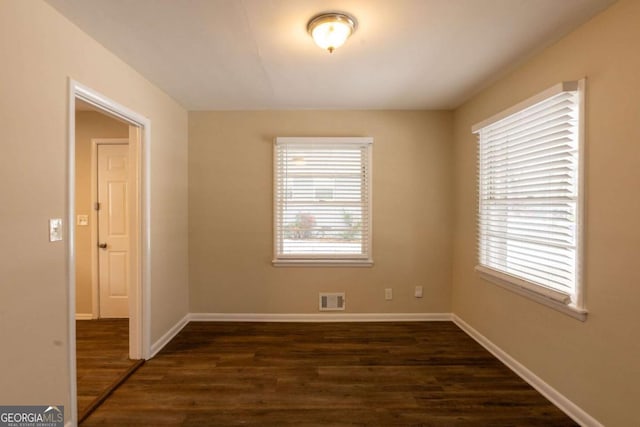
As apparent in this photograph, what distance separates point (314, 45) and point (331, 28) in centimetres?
31

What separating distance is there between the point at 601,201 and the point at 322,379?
7.37 ft

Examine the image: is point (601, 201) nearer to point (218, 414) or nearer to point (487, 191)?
point (487, 191)

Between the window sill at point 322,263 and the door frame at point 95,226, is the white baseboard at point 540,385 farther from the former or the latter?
the door frame at point 95,226

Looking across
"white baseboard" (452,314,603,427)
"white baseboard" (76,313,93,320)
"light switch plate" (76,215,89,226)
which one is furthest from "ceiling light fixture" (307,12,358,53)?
"white baseboard" (76,313,93,320)

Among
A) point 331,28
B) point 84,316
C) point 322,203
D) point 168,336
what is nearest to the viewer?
point 331,28

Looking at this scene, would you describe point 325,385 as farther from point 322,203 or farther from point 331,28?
point 331,28

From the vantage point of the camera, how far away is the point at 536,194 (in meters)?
2.16

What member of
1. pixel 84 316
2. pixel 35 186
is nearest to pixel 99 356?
pixel 84 316

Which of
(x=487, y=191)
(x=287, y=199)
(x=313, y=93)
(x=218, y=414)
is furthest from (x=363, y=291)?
(x=313, y=93)

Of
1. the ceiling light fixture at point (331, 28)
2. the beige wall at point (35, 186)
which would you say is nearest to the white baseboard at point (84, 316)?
the beige wall at point (35, 186)

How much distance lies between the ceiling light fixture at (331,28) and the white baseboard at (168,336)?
9.62 feet

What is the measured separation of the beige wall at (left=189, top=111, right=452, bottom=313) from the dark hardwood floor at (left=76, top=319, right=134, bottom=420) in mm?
835

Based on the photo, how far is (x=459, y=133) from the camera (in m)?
3.34

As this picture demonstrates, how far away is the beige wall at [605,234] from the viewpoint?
5.09 ft
